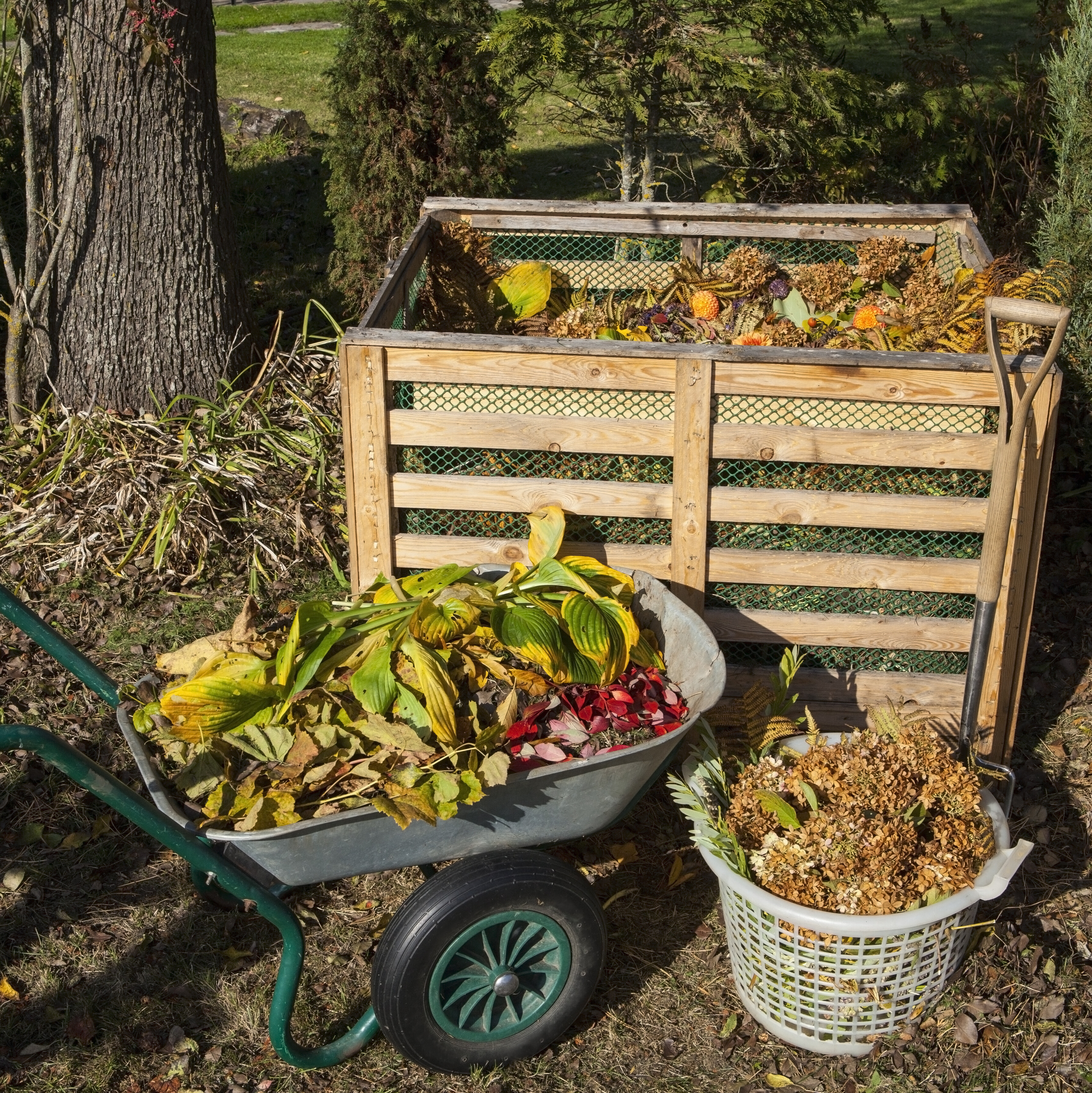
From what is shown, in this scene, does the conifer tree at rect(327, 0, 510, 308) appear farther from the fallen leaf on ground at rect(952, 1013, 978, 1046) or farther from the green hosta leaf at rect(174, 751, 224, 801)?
the fallen leaf on ground at rect(952, 1013, 978, 1046)

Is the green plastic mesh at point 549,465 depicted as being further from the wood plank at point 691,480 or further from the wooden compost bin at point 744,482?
the wood plank at point 691,480

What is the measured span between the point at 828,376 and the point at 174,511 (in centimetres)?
260

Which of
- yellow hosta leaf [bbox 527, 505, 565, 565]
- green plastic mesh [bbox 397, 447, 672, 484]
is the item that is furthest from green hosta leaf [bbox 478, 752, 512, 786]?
green plastic mesh [bbox 397, 447, 672, 484]

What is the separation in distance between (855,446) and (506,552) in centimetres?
103

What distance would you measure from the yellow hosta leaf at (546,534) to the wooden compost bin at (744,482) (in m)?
0.11

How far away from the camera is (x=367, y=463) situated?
3.31 m

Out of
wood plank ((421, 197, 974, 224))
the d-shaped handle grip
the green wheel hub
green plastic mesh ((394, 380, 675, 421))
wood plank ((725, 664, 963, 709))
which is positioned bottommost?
the green wheel hub

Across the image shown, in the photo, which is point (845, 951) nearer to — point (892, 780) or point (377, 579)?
point (892, 780)

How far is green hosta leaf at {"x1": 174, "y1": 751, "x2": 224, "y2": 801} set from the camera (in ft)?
8.06

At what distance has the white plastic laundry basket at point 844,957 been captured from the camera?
2.54 m

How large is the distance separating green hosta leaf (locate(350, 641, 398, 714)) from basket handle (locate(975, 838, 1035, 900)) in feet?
4.49

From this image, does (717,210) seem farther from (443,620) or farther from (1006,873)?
(1006,873)

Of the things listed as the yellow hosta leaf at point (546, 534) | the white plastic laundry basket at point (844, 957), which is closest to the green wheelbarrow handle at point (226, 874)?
the white plastic laundry basket at point (844, 957)

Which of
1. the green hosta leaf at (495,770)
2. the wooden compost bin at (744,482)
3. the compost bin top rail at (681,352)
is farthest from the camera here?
the wooden compost bin at (744,482)
